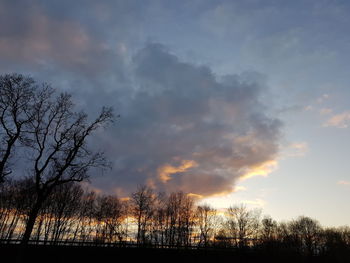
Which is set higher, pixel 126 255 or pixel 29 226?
pixel 29 226

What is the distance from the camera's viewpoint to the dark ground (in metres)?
23.5

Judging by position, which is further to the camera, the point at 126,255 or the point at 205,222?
the point at 205,222

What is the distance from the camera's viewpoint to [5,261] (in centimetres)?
2231

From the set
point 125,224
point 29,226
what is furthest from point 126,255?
point 125,224

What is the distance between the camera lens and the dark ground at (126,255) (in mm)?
23453

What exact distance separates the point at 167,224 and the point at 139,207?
1432 cm

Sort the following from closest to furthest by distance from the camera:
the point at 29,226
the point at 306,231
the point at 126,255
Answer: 1. the point at 29,226
2. the point at 126,255
3. the point at 306,231

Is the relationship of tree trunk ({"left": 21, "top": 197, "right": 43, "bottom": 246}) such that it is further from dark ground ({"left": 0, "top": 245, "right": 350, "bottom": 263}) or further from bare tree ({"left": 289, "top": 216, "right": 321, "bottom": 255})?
bare tree ({"left": 289, "top": 216, "right": 321, "bottom": 255})

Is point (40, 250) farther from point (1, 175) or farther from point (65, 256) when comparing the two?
point (1, 175)

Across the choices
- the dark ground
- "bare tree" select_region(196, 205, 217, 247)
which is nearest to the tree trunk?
the dark ground

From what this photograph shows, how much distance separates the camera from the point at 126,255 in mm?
29219

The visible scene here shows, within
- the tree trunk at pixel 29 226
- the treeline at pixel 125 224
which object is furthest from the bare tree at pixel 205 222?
the tree trunk at pixel 29 226

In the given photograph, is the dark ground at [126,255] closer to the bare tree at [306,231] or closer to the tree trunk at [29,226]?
the tree trunk at [29,226]

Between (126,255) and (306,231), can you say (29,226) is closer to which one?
(126,255)
